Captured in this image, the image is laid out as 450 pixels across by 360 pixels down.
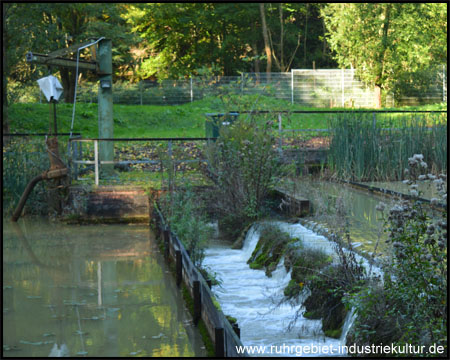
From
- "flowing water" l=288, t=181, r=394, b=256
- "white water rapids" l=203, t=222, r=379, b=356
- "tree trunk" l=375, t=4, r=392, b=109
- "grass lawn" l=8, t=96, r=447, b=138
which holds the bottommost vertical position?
"white water rapids" l=203, t=222, r=379, b=356

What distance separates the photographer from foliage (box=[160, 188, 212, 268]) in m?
8.23

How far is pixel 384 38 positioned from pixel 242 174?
22284 mm

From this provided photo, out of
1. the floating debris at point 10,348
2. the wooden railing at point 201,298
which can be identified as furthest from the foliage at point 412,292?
the floating debris at point 10,348

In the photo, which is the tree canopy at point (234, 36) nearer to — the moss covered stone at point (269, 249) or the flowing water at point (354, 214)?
the flowing water at point (354, 214)

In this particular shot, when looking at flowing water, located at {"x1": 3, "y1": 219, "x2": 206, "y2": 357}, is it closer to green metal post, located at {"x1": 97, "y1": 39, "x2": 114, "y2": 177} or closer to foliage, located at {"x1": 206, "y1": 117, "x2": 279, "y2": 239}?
foliage, located at {"x1": 206, "y1": 117, "x2": 279, "y2": 239}

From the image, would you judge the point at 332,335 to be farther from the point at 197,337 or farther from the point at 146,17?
the point at 146,17

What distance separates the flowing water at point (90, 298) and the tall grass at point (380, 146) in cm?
427

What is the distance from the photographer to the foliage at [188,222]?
27.0ft

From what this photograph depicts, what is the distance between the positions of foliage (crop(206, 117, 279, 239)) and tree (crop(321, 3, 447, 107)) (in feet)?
71.0

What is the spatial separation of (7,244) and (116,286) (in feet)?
9.93

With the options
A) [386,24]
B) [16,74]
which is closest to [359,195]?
[16,74]

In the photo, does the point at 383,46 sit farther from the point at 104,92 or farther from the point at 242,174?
the point at 242,174

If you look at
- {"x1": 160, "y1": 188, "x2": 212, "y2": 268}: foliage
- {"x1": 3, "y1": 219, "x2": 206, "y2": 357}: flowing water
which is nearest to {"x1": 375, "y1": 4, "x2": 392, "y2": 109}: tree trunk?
{"x1": 160, "y1": 188, "x2": 212, "y2": 268}: foliage

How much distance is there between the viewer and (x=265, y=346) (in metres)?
5.77
